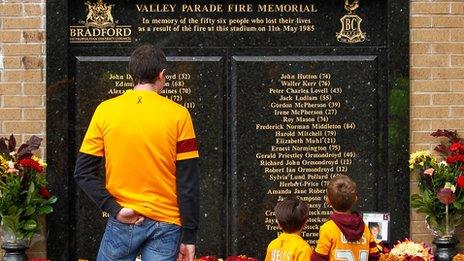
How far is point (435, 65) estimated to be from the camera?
8438 mm

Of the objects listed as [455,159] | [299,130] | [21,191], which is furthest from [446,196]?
[21,191]

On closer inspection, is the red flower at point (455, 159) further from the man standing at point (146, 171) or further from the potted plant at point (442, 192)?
the man standing at point (146, 171)

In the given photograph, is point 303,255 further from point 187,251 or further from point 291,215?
point 187,251

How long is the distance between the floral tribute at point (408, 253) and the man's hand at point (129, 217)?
3.03 meters

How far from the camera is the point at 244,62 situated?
8461 millimetres

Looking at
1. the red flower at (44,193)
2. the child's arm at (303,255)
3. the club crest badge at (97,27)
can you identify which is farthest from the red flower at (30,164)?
the child's arm at (303,255)

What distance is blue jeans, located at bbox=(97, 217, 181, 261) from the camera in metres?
5.40

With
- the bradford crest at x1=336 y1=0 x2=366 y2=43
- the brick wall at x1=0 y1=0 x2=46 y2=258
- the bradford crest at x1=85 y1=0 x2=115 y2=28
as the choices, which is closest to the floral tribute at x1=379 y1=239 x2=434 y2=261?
the bradford crest at x1=336 y1=0 x2=366 y2=43

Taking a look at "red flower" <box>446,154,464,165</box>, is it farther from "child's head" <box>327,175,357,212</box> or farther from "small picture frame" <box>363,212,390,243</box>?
"child's head" <box>327,175,357,212</box>

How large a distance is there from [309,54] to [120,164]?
3.42m

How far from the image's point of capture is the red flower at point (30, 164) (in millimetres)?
7820

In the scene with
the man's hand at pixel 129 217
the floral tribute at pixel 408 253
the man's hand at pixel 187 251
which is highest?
the man's hand at pixel 129 217

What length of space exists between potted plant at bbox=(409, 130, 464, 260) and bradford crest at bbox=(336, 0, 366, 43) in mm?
969

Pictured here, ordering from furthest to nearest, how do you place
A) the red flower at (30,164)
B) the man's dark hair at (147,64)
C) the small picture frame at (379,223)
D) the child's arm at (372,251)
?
the small picture frame at (379,223)
the red flower at (30,164)
the child's arm at (372,251)
the man's dark hair at (147,64)
